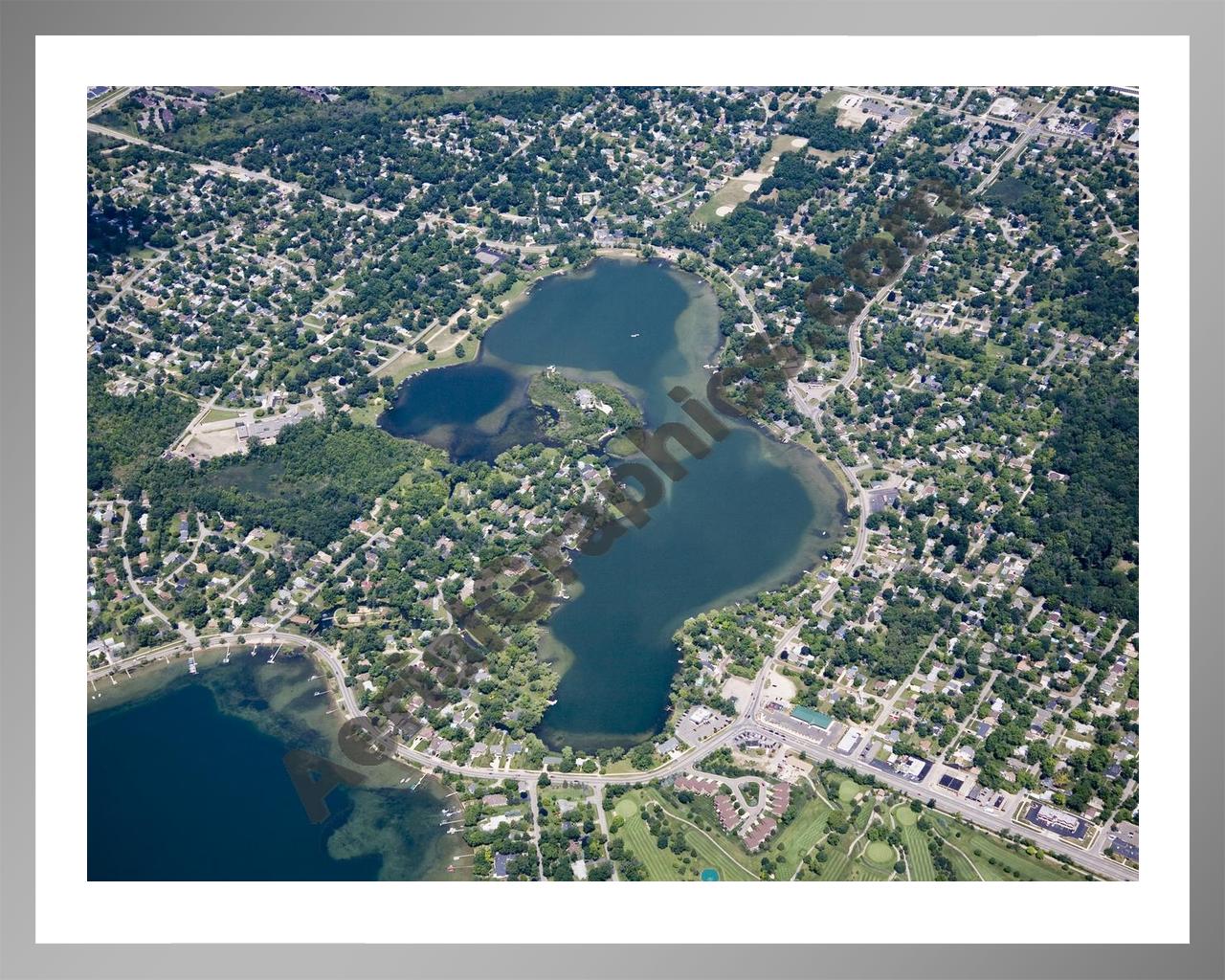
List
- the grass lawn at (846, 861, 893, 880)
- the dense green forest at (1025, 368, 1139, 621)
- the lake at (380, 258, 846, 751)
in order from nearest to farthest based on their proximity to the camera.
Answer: the grass lawn at (846, 861, 893, 880) < the lake at (380, 258, 846, 751) < the dense green forest at (1025, 368, 1139, 621)

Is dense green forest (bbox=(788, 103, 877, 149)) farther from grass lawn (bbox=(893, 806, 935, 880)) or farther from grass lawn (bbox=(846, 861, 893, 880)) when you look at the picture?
grass lawn (bbox=(846, 861, 893, 880))

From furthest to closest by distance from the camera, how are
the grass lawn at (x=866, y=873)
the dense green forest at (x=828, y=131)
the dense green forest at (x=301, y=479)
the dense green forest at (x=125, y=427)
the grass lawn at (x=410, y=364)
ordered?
the dense green forest at (x=828, y=131), the grass lawn at (x=410, y=364), the dense green forest at (x=125, y=427), the dense green forest at (x=301, y=479), the grass lawn at (x=866, y=873)

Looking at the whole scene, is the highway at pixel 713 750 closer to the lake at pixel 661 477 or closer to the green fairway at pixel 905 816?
the green fairway at pixel 905 816

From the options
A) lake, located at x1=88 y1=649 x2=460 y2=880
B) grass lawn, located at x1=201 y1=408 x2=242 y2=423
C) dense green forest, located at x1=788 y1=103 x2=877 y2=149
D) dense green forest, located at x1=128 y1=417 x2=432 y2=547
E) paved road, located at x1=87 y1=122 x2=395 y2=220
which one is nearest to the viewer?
lake, located at x1=88 y1=649 x2=460 y2=880

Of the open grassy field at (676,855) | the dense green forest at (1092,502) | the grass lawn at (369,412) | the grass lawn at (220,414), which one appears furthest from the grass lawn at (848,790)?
the grass lawn at (220,414)

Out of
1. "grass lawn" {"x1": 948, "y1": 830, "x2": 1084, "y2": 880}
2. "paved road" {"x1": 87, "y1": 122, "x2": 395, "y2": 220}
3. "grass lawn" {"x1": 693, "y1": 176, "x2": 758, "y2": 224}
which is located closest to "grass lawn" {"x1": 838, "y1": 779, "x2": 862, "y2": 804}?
"grass lawn" {"x1": 948, "y1": 830, "x2": 1084, "y2": 880}

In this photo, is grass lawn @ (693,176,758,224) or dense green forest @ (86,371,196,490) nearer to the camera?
Answer: dense green forest @ (86,371,196,490)
